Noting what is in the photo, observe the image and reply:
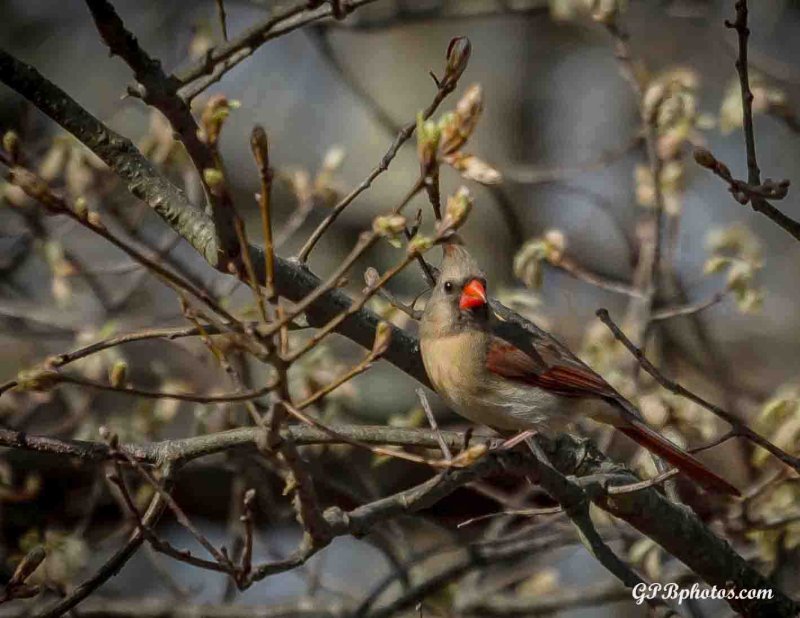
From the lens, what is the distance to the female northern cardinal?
9.37ft

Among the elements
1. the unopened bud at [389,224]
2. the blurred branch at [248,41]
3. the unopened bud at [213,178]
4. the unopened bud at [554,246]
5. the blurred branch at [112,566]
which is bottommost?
the blurred branch at [112,566]

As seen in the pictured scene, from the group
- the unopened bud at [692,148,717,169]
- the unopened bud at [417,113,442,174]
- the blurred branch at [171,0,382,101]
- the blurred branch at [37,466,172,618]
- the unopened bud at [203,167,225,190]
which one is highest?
the blurred branch at [171,0,382,101]

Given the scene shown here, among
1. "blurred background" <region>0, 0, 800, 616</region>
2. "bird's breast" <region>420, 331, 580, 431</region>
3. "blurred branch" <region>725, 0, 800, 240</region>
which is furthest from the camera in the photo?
"blurred background" <region>0, 0, 800, 616</region>

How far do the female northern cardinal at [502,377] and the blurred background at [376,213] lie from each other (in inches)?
11.3

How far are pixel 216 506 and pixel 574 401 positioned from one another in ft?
7.56

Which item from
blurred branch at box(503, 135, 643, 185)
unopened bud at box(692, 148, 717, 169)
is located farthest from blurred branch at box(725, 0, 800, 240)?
blurred branch at box(503, 135, 643, 185)

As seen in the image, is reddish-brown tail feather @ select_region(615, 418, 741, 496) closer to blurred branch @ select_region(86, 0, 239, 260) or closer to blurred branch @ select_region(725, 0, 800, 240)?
blurred branch @ select_region(725, 0, 800, 240)

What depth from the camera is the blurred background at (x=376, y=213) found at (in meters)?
3.93

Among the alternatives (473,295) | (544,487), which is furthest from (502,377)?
(544,487)

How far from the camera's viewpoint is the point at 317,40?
489cm

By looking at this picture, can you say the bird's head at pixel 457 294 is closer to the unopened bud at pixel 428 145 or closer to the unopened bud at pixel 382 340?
the unopened bud at pixel 382 340

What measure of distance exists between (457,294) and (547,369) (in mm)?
328

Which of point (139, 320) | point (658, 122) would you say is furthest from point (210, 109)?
point (139, 320)

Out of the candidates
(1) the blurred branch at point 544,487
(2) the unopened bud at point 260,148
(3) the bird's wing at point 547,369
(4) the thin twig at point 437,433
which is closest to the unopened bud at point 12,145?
(2) the unopened bud at point 260,148
